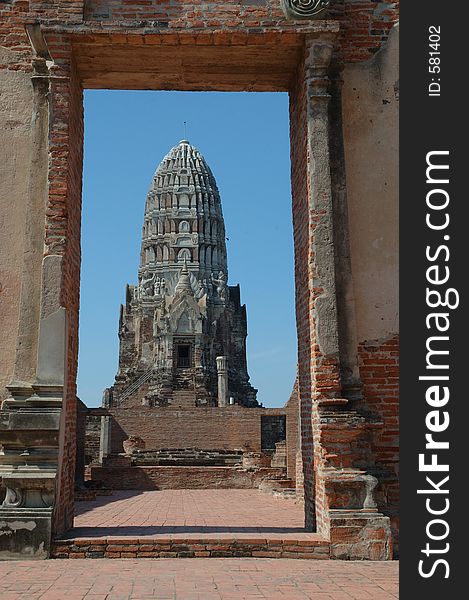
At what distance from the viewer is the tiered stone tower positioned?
50.5 meters

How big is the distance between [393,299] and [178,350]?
4340cm

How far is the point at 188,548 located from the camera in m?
6.98

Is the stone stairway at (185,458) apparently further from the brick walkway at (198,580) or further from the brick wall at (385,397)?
the brick walkway at (198,580)

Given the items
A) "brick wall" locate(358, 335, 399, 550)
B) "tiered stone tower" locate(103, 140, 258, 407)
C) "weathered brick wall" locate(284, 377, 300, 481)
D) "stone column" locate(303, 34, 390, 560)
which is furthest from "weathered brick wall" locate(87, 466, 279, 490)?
"tiered stone tower" locate(103, 140, 258, 407)

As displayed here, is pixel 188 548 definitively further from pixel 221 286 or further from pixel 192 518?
pixel 221 286

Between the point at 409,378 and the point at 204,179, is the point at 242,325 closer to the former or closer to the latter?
the point at 204,179

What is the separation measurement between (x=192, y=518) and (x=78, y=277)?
163 inches

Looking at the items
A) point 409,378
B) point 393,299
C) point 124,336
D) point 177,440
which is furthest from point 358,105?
point 124,336

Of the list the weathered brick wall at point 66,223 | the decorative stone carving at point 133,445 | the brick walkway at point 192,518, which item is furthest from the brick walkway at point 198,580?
the decorative stone carving at point 133,445

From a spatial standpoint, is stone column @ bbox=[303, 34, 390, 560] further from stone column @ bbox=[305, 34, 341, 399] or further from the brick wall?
the brick wall

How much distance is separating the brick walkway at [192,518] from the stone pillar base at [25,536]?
0.53 meters

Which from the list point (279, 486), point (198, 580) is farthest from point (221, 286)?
point (198, 580)

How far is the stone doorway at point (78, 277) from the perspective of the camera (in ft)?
23.2

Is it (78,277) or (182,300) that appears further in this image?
(182,300)
